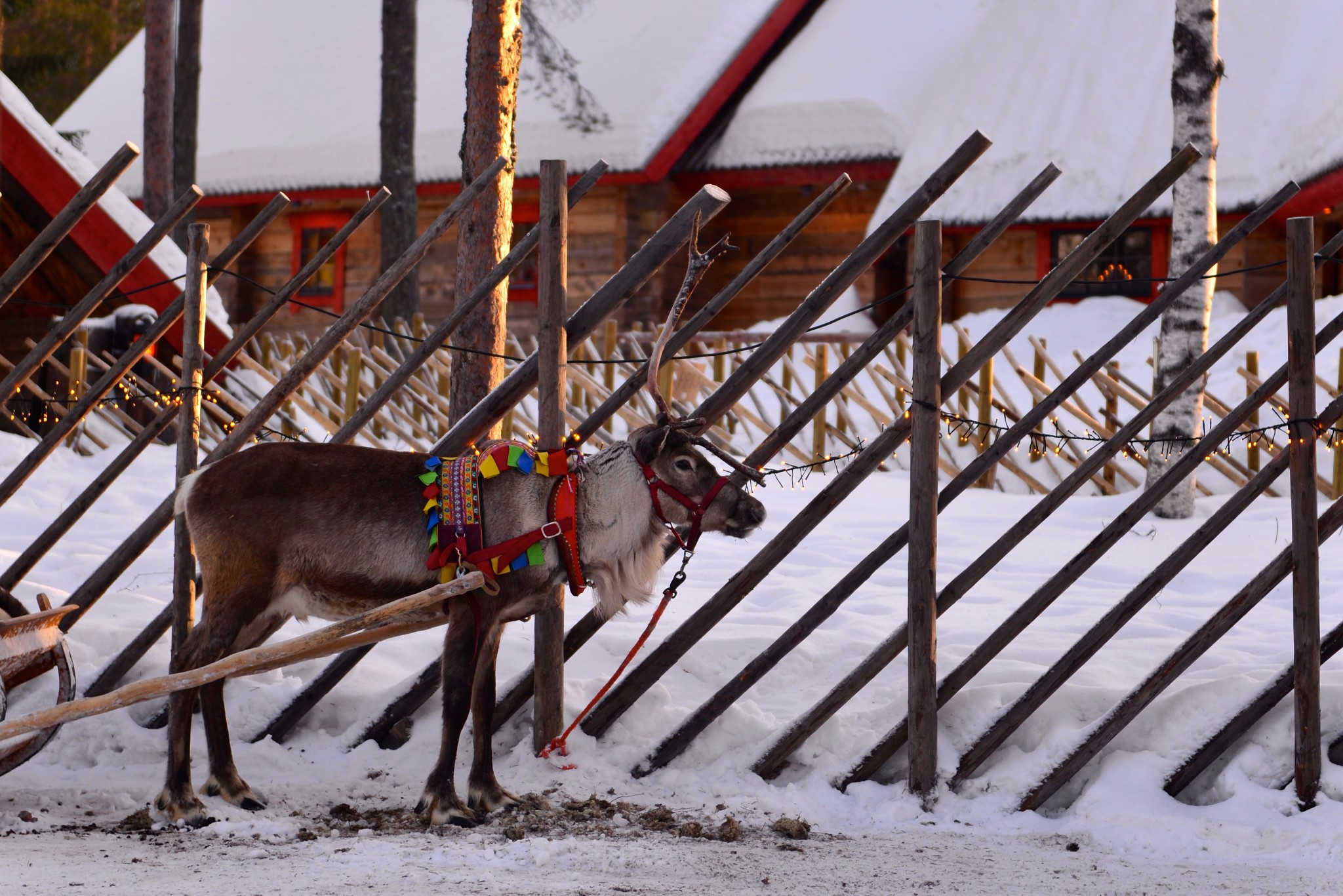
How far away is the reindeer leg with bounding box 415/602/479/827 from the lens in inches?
159

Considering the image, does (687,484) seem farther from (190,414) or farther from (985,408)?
(985,408)

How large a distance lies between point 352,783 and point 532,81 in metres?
14.5

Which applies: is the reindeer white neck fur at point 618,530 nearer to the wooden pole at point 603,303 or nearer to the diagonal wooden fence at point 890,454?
the diagonal wooden fence at point 890,454

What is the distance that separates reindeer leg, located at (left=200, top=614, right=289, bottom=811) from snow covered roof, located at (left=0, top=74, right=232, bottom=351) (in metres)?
5.08

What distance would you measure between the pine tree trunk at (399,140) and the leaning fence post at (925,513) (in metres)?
10.8

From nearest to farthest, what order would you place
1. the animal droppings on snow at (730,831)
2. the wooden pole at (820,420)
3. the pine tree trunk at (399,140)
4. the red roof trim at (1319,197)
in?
the animal droppings on snow at (730,831) < the wooden pole at (820,420) < the red roof trim at (1319,197) < the pine tree trunk at (399,140)

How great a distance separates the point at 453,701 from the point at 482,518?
589mm

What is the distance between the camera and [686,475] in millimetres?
4152

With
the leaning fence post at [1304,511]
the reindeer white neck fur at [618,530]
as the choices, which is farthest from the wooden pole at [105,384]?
the leaning fence post at [1304,511]

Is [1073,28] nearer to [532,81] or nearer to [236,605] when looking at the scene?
[532,81]

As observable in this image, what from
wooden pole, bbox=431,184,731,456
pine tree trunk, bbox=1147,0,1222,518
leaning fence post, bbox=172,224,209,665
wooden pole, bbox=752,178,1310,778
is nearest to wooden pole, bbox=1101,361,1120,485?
pine tree trunk, bbox=1147,0,1222,518

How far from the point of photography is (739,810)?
13.8 feet

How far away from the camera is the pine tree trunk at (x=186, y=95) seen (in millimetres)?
16984

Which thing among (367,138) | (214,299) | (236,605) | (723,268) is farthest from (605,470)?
(367,138)
